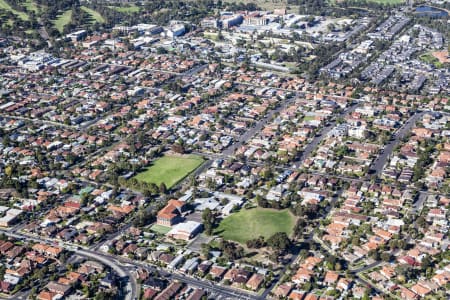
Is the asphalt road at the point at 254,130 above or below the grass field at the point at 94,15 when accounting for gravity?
below

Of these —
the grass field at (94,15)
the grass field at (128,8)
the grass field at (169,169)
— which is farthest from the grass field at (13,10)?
the grass field at (169,169)

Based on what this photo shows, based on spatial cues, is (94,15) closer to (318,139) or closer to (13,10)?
(13,10)

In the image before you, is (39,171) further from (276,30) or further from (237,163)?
(276,30)

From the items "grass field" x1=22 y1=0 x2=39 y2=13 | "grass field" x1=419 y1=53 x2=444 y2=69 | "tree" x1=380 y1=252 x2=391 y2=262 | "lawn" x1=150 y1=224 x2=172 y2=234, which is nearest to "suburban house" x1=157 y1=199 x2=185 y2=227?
"lawn" x1=150 y1=224 x2=172 y2=234

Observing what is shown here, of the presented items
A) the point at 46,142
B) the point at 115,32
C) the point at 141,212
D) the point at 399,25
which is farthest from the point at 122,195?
the point at 399,25

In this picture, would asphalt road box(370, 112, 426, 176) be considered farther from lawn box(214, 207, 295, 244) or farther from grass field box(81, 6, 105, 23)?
grass field box(81, 6, 105, 23)

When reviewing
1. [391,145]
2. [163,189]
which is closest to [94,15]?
[163,189]

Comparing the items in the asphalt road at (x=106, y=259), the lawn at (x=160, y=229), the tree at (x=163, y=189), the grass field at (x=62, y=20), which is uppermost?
the grass field at (x=62, y=20)

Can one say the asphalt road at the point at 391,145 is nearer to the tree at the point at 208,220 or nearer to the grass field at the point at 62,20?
the tree at the point at 208,220
